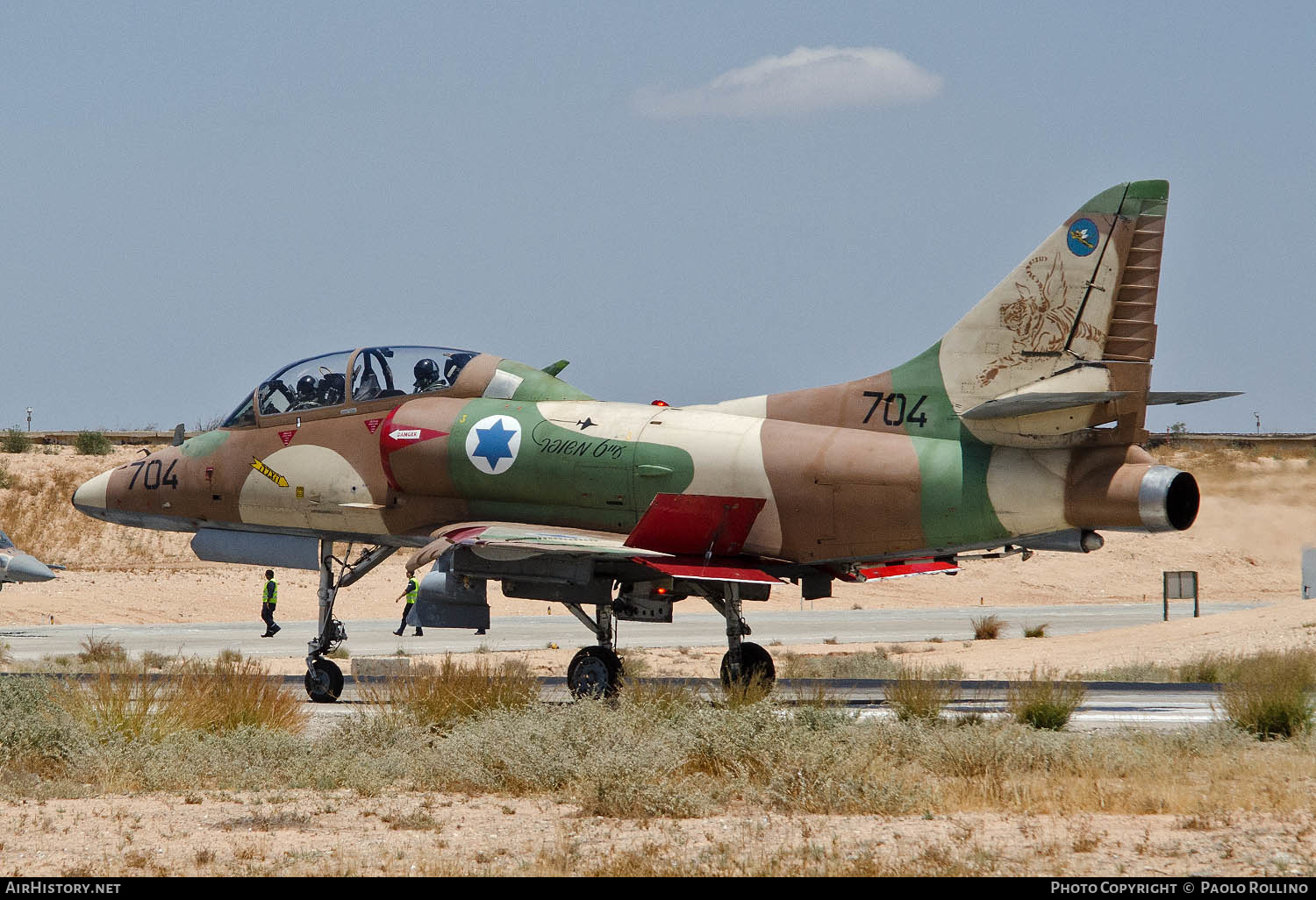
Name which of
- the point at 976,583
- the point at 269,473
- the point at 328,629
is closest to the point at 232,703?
the point at 328,629

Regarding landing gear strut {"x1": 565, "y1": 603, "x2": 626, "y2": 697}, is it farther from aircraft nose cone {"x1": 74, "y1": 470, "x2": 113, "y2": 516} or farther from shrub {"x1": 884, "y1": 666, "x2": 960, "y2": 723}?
aircraft nose cone {"x1": 74, "y1": 470, "x2": 113, "y2": 516}

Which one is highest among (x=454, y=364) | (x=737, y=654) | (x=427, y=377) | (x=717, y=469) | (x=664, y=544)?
(x=454, y=364)

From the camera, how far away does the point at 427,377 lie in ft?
62.1

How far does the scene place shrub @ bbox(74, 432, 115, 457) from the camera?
261 ft

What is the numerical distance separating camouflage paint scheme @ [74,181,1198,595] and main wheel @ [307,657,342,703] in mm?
1807

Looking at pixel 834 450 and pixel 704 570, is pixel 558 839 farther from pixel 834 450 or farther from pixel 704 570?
pixel 834 450

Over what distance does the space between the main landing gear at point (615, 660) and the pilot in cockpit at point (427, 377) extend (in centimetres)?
365

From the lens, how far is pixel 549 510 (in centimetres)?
1761

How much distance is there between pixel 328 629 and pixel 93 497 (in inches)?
178

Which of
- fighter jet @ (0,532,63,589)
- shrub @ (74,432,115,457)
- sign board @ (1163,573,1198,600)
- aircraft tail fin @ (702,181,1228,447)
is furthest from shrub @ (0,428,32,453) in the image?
aircraft tail fin @ (702,181,1228,447)

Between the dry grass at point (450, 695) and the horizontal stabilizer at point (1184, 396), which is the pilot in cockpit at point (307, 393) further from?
the horizontal stabilizer at point (1184, 396)
